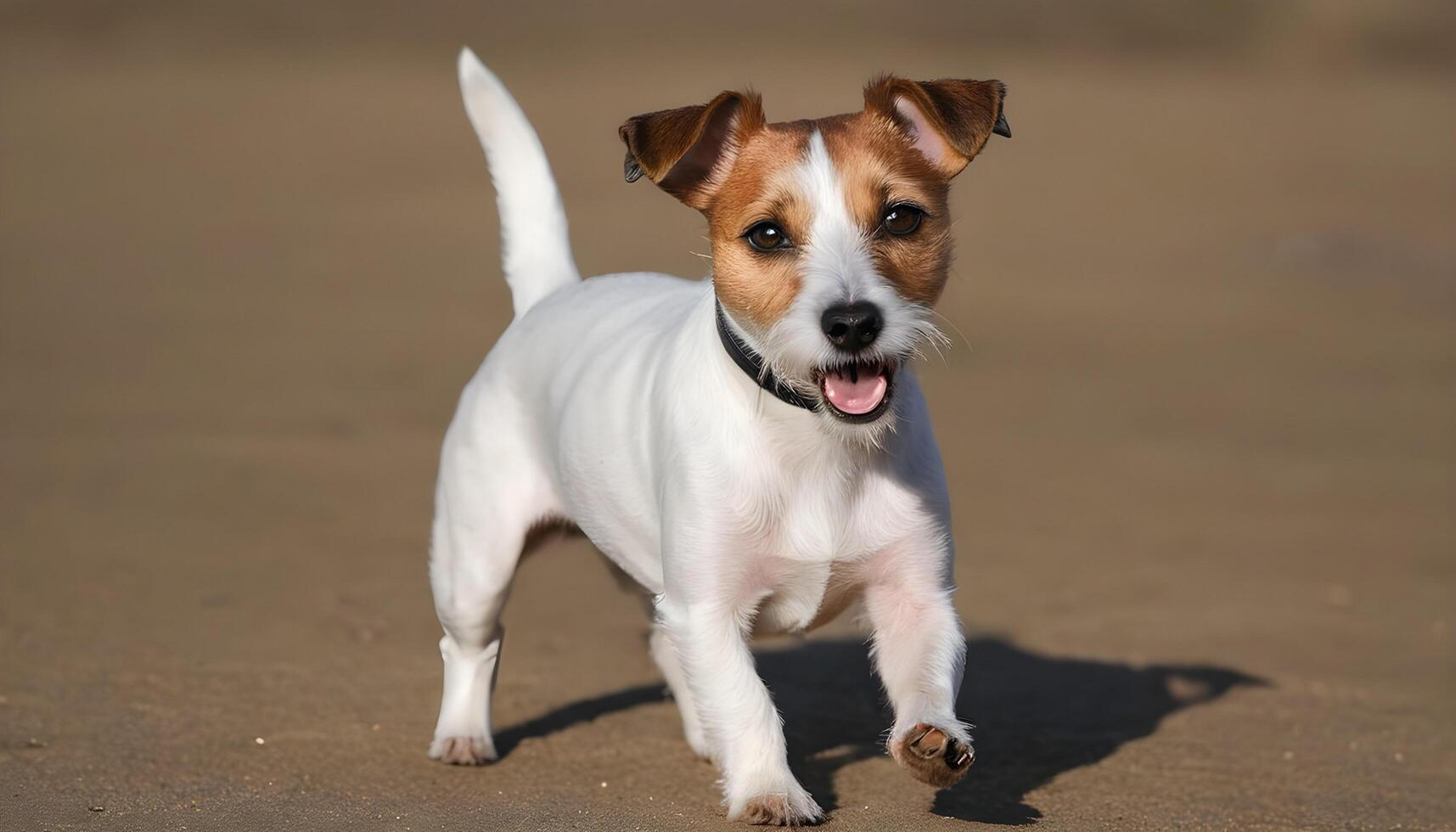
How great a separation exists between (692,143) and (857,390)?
78cm

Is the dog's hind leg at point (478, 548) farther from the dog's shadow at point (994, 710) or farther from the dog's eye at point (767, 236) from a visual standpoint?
the dog's eye at point (767, 236)

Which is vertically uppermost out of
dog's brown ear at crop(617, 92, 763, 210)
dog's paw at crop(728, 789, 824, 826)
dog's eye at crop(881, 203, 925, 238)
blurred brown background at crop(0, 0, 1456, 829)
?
dog's brown ear at crop(617, 92, 763, 210)

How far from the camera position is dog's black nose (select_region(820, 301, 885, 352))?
430 cm

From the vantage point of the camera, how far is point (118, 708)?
19.2 feet

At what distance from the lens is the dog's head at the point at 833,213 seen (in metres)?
4.38

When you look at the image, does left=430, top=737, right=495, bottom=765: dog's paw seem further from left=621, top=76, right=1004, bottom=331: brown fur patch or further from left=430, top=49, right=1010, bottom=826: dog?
left=621, top=76, right=1004, bottom=331: brown fur patch

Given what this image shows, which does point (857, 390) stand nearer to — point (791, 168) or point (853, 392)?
point (853, 392)

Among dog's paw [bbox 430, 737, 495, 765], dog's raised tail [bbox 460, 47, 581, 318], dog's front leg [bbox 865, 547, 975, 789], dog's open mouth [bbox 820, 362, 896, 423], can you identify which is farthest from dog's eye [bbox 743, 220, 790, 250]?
dog's paw [bbox 430, 737, 495, 765]

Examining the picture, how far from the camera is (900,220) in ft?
15.2

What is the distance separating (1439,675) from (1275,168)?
20.1m

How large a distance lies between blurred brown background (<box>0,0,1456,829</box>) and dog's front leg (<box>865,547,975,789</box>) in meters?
0.39

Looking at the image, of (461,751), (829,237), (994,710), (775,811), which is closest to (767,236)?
(829,237)

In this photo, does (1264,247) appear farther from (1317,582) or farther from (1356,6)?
(1356,6)

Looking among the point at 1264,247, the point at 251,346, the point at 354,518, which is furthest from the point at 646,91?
the point at 354,518
